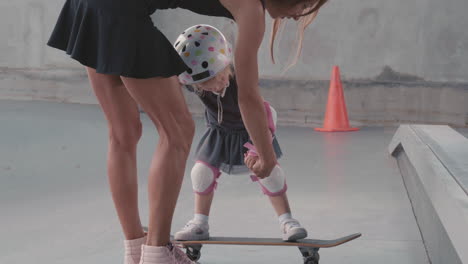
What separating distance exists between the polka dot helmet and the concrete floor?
740 mm

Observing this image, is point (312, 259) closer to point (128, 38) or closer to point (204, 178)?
Answer: point (204, 178)

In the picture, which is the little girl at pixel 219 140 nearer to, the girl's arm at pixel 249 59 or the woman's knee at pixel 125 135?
the woman's knee at pixel 125 135

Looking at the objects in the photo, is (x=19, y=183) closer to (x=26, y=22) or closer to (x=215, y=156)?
(x=215, y=156)

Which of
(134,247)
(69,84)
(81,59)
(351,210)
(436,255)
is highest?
(81,59)

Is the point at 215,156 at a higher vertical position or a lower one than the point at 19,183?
higher

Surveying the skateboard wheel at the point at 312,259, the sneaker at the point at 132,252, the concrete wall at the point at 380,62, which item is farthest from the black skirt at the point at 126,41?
the concrete wall at the point at 380,62

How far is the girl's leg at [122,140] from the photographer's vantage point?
2.25m

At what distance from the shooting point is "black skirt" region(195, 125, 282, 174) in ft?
9.16

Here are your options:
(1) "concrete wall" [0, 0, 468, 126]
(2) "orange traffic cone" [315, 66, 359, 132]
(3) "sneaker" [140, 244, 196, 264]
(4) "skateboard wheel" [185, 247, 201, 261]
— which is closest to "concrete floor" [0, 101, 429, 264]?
(4) "skateboard wheel" [185, 247, 201, 261]

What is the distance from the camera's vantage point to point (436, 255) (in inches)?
104

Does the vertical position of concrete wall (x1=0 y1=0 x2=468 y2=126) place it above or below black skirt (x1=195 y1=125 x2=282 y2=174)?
below

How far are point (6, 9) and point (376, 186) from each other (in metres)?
6.63

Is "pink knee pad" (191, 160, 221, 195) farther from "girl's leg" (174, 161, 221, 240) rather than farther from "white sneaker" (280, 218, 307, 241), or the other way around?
"white sneaker" (280, 218, 307, 241)

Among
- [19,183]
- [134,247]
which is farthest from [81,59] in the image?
[19,183]
